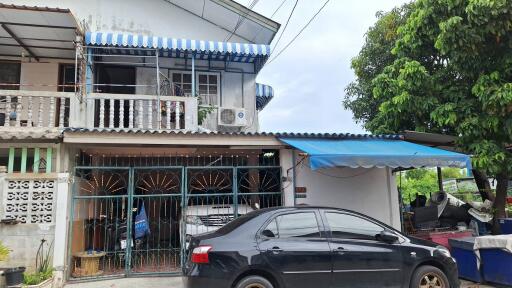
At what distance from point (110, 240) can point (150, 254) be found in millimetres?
975

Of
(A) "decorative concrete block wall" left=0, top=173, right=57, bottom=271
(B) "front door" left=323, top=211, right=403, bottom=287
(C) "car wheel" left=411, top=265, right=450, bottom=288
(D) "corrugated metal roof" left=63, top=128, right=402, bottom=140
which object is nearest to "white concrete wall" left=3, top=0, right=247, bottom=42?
(D) "corrugated metal roof" left=63, top=128, right=402, bottom=140

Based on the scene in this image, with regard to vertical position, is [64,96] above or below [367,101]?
below

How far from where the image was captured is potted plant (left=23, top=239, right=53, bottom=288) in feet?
23.5

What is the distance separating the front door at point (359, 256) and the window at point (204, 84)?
22.9 feet

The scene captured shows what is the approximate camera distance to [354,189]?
381 inches

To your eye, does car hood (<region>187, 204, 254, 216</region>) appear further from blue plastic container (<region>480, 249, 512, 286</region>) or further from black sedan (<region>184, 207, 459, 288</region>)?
blue plastic container (<region>480, 249, 512, 286</region>)

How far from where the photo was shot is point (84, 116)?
9.23 meters

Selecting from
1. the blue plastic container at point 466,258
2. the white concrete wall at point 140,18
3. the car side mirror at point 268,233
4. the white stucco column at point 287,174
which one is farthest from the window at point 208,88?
the blue plastic container at point 466,258

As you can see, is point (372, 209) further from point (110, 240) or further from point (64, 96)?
point (64, 96)

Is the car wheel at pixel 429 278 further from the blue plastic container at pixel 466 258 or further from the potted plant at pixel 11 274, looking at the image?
the potted plant at pixel 11 274

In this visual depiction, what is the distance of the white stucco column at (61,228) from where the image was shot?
7.78 m

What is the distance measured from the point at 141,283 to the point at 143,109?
4129mm

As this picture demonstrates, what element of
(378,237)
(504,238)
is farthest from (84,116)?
(504,238)

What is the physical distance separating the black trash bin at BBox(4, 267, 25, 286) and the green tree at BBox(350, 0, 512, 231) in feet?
30.0
